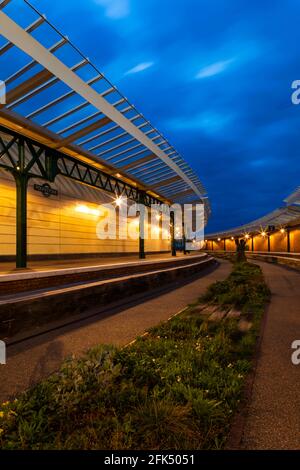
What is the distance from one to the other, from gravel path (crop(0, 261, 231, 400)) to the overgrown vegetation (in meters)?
0.82

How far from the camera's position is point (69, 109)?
40.5 ft

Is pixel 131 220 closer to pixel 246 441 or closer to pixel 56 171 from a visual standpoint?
pixel 56 171

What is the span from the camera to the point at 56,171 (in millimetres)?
14555

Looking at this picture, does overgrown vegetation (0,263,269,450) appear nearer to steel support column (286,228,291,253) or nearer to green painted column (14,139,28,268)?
green painted column (14,139,28,268)

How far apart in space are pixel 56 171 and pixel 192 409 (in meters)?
13.4

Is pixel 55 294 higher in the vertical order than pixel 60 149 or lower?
lower

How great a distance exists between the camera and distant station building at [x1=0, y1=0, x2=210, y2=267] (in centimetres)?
966

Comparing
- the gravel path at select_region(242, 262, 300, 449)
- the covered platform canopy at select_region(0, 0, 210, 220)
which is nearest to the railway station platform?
the gravel path at select_region(242, 262, 300, 449)

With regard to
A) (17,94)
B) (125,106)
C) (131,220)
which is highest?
(125,106)

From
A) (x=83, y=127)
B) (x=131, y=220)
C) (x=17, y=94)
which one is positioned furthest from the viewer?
(x=131, y=220)

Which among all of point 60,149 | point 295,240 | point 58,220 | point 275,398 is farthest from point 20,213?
point 295,240

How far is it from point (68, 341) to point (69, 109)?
9902 millimetres

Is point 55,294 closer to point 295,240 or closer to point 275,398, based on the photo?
point 275,398

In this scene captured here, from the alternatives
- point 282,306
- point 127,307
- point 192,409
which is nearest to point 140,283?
point 127,307
